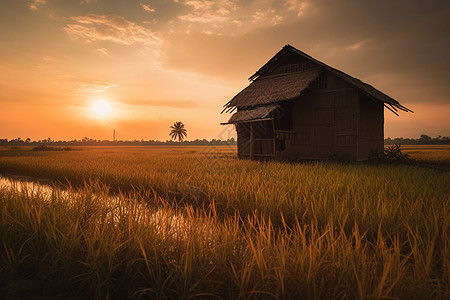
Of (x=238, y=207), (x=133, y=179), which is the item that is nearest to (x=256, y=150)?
(x=133, y=179)

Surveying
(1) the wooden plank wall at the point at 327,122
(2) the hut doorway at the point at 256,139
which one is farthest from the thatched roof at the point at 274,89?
(2) the hut doorway at the point at 256,139

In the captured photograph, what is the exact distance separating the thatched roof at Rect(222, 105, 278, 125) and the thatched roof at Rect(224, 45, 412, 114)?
0.37 meters

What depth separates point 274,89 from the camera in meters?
12.6

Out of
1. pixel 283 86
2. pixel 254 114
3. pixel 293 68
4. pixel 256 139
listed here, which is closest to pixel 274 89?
pixel 283 86

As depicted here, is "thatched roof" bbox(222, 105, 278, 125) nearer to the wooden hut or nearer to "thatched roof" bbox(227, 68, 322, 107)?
the wooden hut

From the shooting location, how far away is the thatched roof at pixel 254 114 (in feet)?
37.7

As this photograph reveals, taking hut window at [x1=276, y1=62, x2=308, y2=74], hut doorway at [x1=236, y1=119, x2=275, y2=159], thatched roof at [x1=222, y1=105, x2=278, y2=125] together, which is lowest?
hut doorway at [x1=236, y1=119, x2=275, y2=159]

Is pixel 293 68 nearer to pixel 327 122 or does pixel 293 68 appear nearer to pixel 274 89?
pixel 274 89

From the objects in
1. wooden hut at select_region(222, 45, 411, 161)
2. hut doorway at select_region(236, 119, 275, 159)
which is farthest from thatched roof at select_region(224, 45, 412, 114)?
hut doorway at select_region(236, 119, 275, 159)

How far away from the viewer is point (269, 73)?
14.3 metres

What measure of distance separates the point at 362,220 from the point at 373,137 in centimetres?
1111

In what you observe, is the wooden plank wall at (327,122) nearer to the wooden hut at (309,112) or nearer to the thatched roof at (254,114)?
the wooden hut at (309,112)

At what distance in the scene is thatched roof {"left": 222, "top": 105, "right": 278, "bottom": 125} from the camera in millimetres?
11492

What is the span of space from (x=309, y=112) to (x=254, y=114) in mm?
2796
